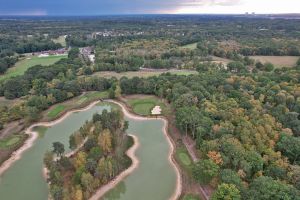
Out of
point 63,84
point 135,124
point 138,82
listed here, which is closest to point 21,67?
point 63,84

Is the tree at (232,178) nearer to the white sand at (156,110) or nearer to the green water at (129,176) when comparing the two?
the green water at (129,176)

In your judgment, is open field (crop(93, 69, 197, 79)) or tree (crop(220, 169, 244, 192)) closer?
tree (crop(220, 169, 244, 192))

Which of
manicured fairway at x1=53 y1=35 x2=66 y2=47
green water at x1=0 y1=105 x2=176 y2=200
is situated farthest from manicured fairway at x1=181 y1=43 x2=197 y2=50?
green water at x1=0 y1=105 x2=176 y2=200

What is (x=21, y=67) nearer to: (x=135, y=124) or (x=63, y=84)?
(x=63, y=84)

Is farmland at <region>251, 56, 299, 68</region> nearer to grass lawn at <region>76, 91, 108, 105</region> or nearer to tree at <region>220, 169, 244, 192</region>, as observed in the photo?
grass lawn at <region>76, 91, 108, 105</region>

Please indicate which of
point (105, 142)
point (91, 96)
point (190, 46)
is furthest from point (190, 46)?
point (105, 142)
